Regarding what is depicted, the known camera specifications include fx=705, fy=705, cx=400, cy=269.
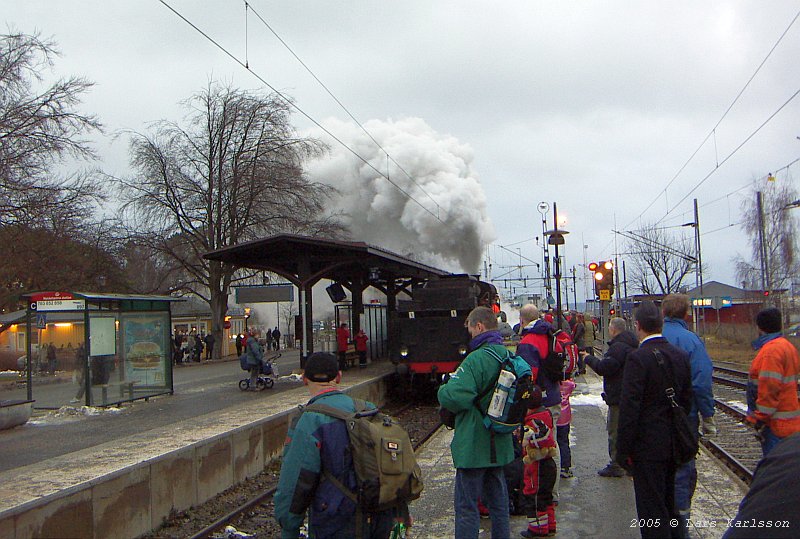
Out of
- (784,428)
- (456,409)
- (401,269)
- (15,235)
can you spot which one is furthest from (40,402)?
(784,428)

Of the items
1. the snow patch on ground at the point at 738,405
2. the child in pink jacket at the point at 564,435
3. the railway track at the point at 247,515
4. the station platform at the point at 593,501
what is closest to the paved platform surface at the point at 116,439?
the railway track at the point at 247,515

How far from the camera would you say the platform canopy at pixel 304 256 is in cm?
1634

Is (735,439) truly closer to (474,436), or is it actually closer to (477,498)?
(477,498)

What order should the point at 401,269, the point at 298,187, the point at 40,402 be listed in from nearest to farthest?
the point at 40,402 → the point at 401,269 → the point at 298,187

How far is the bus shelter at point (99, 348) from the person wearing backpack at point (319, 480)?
34.5ft

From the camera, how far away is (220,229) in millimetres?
31875

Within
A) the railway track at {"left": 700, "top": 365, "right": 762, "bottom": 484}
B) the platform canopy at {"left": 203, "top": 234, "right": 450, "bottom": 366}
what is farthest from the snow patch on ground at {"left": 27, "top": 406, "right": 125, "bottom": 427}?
the railway track at {"left": 700, "top": 365, "right": 762, "bottom": 484}

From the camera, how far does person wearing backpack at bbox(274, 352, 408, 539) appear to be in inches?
119

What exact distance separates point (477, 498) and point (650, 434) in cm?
113

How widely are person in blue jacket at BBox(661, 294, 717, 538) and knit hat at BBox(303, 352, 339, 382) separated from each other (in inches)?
95.0

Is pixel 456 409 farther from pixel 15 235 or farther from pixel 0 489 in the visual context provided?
pixel 15 235

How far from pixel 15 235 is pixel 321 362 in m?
20.0

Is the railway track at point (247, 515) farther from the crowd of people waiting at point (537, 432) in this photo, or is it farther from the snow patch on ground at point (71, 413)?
the snow patch on ground at point (71, 413)

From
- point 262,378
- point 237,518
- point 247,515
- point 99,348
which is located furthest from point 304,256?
point 237,518
